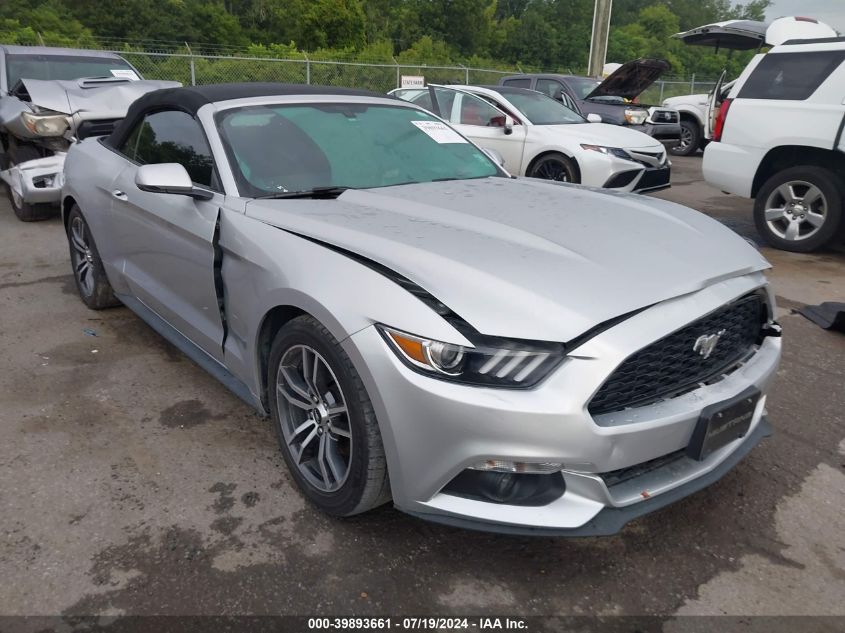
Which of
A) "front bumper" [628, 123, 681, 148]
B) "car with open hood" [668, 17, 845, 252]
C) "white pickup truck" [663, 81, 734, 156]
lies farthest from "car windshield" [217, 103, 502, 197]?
"white pickup truck" [663, 81, 734, 156]

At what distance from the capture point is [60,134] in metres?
7.13

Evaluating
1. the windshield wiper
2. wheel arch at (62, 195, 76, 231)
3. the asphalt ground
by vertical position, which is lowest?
the asphalt ground

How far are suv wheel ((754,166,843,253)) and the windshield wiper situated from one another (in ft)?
17.0

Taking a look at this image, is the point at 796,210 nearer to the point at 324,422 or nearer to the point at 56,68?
→ the point at 324,422

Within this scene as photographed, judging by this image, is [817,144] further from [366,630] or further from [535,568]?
[366,630]

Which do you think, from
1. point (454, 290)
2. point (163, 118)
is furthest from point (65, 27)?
point (454, 290)

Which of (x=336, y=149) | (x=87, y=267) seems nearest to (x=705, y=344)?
(x=336, y=149)

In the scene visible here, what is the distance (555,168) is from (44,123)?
568 centimetres

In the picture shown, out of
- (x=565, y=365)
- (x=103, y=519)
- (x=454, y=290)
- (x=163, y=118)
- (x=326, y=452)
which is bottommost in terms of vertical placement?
(x=103, y=519)

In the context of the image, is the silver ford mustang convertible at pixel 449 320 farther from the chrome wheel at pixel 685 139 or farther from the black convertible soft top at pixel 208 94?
the chrome wheel at pixel 685 139

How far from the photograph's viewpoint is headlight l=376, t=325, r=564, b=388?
201 cm

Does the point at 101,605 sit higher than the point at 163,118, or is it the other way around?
the point at 163,118

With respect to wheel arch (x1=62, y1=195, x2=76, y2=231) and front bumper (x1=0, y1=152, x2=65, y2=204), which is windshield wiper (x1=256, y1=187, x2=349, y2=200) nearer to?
wheel arch (x1=62, y1=195, x2=76, y2=231)

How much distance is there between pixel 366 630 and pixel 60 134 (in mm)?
6890
